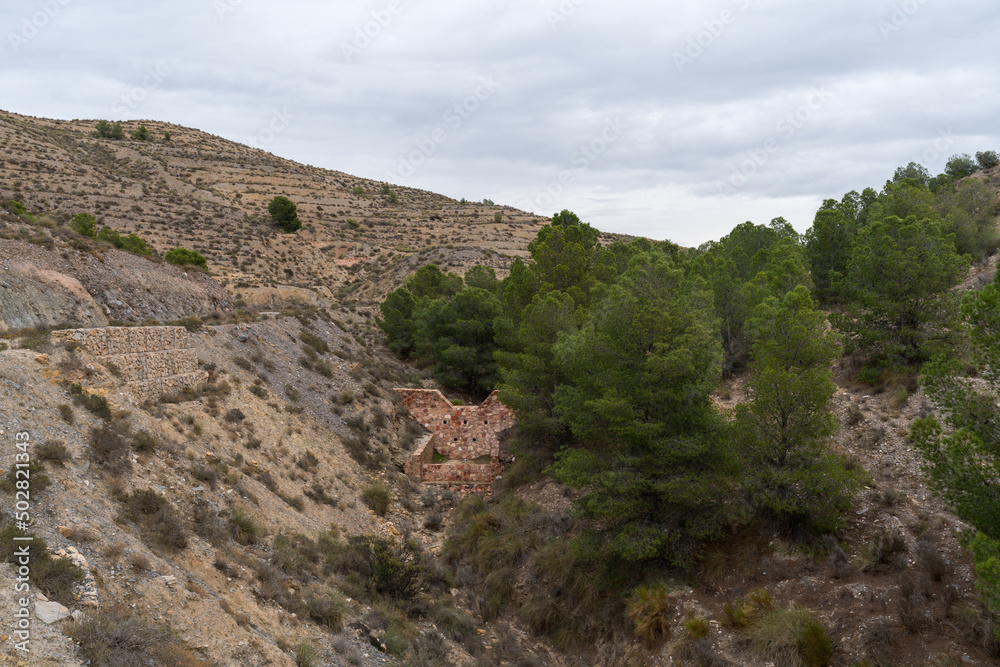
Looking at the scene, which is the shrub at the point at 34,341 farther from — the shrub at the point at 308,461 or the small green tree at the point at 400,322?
the small green tree at the point at 400,322

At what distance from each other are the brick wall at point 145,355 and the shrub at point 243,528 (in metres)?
4.29

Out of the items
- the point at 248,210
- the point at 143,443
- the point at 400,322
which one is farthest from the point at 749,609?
the point at 248,210

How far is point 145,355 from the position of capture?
15.8 metres

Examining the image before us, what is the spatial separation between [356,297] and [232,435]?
1808 inches

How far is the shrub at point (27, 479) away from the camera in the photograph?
30.2 ft

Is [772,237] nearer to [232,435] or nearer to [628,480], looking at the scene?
[628,480]

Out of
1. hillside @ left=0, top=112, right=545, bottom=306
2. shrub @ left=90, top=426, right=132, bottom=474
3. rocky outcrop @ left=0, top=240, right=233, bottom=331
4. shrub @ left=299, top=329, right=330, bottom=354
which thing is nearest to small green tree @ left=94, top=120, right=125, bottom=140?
hillside @ left=0, top=112, right=545, bottom=306

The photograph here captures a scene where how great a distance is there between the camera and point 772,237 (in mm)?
39781

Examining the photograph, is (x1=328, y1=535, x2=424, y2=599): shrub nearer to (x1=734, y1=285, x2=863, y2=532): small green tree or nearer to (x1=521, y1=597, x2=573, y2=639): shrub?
(x1=521, y1=597, x2=573, y2=639): shrub

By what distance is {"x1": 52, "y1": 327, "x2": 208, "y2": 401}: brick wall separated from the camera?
14539 mm

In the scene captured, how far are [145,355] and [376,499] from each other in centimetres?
881

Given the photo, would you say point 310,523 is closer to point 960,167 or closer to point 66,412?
point 66,412

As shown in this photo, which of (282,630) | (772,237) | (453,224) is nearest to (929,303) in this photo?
(772,237)

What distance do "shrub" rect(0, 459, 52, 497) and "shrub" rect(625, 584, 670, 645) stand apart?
1251 cm
